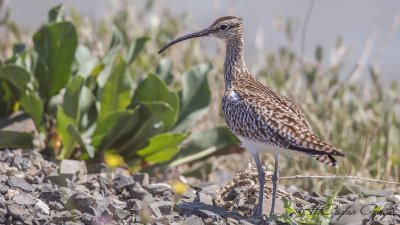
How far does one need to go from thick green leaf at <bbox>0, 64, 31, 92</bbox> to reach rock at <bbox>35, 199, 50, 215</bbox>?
1625mm

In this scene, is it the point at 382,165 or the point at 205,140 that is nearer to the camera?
the point at 205,140

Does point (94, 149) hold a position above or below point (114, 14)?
below

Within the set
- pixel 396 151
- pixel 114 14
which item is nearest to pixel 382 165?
pixel 396 151

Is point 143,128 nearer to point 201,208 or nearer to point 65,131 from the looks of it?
point 65,131

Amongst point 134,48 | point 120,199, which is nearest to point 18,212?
point 120,199

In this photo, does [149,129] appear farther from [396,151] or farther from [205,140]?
[396,151]

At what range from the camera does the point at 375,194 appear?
5402mm

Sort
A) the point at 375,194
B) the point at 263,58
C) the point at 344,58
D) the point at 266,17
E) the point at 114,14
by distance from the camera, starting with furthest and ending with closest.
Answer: the point at 266,17 < the point at 114,14 < the point at 263,58 < the point at 344,58 < the point at 375,194

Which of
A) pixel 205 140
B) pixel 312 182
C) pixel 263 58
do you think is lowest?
pixel 312 182

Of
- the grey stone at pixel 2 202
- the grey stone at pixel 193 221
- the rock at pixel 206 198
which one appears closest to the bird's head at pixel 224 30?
the rock at pixel 206 198

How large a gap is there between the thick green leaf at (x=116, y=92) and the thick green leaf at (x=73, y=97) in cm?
47

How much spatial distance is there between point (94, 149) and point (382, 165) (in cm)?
348

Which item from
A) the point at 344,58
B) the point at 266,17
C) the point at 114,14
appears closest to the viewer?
the point at 344,58

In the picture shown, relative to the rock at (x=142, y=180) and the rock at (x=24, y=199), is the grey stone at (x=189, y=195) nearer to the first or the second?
the rock at (x=142, y=180)
